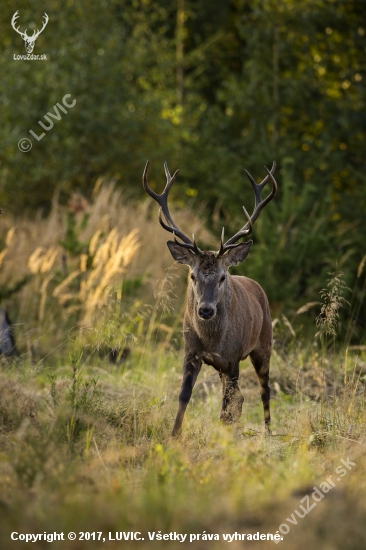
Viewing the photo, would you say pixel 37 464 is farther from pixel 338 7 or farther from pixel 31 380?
pixel 338 7

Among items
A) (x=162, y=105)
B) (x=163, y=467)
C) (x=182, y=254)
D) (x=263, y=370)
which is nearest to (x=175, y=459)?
(x=163, y=467)

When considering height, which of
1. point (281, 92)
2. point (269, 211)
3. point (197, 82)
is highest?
point (197, 82)

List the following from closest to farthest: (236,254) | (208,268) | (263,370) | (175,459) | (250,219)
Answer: (175,459)
(208,268)
(250,219)
(236,254)
(263,370)

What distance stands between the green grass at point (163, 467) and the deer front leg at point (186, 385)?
0.34ft

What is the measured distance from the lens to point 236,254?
6.86 metres

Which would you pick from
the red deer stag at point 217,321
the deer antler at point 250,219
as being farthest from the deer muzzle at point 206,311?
the deer antler at point 250,219

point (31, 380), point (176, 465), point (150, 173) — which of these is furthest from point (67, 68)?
point (176, 465)

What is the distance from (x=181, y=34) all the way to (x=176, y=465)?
22043mm

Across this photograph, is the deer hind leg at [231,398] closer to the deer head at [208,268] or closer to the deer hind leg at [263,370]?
the deer head at [208,268]

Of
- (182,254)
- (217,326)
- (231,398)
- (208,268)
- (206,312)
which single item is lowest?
(231,398)

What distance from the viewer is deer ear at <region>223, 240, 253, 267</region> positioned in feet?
22.2

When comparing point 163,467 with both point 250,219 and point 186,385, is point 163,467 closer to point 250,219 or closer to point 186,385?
point 186,385

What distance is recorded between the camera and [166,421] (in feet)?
20.1

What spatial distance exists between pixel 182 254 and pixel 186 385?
1059mm
